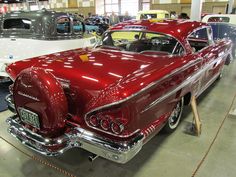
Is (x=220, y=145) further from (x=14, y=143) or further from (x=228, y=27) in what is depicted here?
(x=228, y=27)

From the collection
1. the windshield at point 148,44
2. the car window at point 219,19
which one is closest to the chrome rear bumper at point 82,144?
the windshield at point 148,44

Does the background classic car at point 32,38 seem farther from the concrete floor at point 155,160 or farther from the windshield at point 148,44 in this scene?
the concrete floor at point 155,160

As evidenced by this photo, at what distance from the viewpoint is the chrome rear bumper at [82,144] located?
1.94 meters

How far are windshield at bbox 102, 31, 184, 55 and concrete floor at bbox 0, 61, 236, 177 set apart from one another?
46.5 inches

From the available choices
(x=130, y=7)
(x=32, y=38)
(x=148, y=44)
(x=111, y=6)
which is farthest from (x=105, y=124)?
(x=111, y=6)

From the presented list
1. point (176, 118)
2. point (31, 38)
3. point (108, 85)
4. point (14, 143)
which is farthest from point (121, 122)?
point (31, 38)

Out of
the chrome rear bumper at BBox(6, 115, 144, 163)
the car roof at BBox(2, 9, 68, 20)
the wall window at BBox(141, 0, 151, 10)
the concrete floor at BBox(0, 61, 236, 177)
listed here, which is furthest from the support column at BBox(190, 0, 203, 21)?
the wall window at BBox(141, 0, 151, 10)

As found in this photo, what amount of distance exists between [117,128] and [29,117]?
917 mm

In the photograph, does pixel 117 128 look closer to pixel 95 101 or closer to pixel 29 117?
pixel 95 101

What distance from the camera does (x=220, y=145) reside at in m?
2.98

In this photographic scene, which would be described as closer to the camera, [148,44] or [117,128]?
[117,128]

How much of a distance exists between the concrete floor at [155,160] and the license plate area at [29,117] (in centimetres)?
63

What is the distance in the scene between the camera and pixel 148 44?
11.0 ft

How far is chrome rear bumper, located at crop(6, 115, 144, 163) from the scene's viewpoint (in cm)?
194
